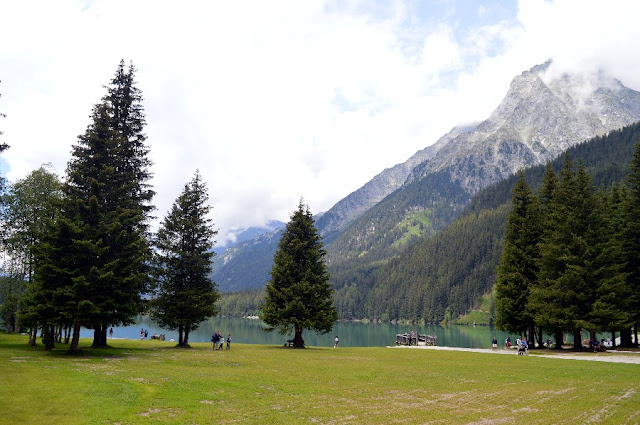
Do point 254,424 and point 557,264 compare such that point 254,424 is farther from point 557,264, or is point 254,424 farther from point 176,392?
point 557,264

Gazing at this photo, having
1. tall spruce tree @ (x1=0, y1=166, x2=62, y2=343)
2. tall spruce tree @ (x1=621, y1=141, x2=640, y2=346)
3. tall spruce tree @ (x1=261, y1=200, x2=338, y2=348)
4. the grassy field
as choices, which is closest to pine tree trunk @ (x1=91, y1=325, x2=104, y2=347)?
tall spruce tree @ (x1=0, y1=166, x2=62, y2=343)

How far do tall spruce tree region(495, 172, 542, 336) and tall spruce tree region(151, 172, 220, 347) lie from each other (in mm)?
35358

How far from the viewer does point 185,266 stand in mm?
48812

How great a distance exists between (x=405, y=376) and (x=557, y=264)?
95.9ft

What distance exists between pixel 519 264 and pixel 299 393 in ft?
136

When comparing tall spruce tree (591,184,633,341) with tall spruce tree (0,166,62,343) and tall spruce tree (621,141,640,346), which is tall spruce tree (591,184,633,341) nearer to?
tall spruce tree (621,141,640,346)

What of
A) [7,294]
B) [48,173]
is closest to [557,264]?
[48,173]

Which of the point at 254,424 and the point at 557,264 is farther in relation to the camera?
the point at 557,264

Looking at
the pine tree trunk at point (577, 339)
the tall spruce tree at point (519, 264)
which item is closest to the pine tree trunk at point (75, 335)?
the tall spruce tree at point (519, 264)

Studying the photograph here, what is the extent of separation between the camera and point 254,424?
47.5 ft

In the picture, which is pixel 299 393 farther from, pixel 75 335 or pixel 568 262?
pixel 568 262

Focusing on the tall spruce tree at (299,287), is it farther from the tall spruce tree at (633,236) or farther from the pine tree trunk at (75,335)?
the tall spruce tree at (633,236)

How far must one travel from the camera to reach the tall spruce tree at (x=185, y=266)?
1849 inches

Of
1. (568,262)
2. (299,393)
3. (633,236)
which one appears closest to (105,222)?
(299,393)
